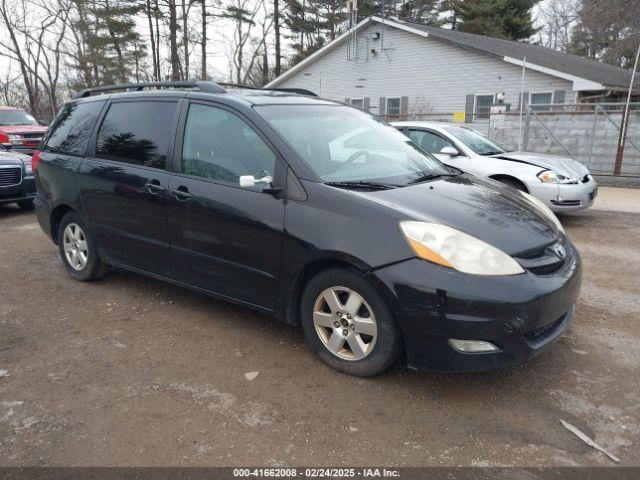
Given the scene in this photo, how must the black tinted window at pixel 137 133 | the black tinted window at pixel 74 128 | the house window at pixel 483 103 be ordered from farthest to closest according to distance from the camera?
1. the house window at pixel 483 103
2. the black tinted window at pixel 74 128
3. the black tinted window at pixel 137 133

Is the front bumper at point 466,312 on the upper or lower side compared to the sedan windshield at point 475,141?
lower

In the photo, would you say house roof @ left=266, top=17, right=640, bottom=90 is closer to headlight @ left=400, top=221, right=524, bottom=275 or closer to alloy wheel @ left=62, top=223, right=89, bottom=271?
headlight @ left=400, top=221, right=524, bottom=275

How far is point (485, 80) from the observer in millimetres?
19375

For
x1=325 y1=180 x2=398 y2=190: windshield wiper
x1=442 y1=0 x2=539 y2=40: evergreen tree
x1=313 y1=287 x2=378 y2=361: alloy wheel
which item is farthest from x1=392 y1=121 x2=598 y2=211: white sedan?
x1=442 y1=0 x2=539 y2=40: evergreen tree

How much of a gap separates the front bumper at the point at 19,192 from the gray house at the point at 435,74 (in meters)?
13.4

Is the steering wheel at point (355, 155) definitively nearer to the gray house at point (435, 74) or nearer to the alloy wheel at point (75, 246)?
the alloy wheel at point (75, 246)

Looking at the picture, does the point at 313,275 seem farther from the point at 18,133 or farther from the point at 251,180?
the point at 18,133

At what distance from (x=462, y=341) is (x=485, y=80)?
18.8m

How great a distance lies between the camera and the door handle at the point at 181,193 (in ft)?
12.2

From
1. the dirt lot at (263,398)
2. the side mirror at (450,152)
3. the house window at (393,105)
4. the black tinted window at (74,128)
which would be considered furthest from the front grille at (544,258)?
the house window at (393,105)

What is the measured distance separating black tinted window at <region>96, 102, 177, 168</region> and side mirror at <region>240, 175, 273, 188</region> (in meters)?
0.96

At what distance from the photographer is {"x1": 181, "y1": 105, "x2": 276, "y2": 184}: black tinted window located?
3469 mm

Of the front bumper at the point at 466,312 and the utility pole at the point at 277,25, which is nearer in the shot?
the front bumper at the point at 466,312

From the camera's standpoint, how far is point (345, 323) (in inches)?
121
